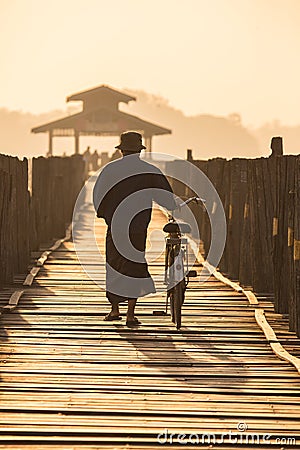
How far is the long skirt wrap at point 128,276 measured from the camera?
10812 mm

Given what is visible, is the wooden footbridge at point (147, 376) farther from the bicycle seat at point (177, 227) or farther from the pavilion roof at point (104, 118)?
the pavilion roof at point (104, 118)

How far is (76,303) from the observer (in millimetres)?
11992

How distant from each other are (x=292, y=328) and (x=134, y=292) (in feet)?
4.79

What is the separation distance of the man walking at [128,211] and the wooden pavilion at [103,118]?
3931 centimetres

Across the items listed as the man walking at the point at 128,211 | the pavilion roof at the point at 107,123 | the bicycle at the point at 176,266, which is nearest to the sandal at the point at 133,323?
the man walking at the point at 128,211

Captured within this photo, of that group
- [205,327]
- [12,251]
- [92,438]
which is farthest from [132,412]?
→ [12,251]

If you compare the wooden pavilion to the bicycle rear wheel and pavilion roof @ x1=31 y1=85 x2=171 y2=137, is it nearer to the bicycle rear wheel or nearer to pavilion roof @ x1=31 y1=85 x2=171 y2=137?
pavilion roof @ x1=31 y1=85 x2=171 y2=137

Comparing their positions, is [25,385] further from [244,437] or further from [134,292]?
[134,292]

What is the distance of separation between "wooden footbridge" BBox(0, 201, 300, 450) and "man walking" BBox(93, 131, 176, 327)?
0.36 meters

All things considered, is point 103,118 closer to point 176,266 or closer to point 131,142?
point 131,142

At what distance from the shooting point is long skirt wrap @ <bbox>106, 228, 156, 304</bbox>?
10.8 meters

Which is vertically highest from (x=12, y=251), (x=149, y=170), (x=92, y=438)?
(x=149, y=170)

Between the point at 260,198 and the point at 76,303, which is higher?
the point at 260,198

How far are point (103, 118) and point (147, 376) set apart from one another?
142ft
